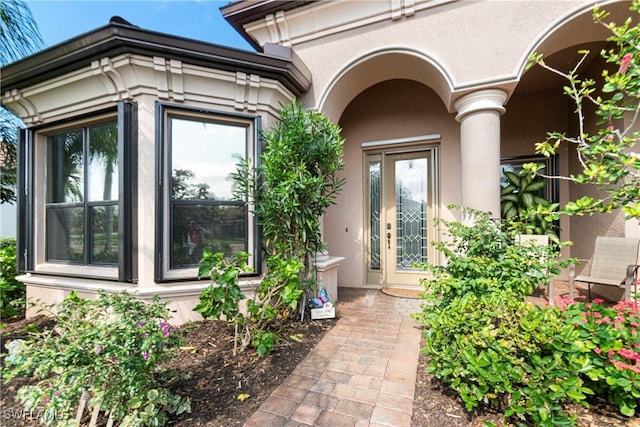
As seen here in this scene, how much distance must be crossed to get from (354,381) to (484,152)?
282 cm

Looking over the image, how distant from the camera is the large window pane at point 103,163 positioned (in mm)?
3252

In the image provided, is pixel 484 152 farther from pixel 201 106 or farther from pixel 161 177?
pixel 161 177

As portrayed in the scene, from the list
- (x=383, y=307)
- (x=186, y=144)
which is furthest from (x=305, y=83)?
(x=383, y=307)

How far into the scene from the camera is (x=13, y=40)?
355 cm

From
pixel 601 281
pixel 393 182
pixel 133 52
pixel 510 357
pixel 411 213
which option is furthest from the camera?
pixel 393 182

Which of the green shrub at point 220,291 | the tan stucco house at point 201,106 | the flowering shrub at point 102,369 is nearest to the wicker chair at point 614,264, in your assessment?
the tan stucco house at point 201,106

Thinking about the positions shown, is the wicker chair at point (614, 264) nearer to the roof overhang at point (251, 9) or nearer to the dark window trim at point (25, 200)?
Answer: the roof overhang at point (251, 9)

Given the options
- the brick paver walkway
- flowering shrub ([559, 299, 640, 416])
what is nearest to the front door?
the brick paver walkway

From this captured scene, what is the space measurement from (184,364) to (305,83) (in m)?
3.61

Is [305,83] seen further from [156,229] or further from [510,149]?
[510,149]

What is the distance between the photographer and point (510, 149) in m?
4.62

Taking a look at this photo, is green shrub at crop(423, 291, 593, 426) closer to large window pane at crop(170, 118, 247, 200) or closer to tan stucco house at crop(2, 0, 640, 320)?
tan stucco house at crop(2, 0, 640, 320)

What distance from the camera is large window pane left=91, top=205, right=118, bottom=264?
3.20 meters

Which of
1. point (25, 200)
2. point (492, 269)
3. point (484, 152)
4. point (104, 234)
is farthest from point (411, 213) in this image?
point (25, 200)
